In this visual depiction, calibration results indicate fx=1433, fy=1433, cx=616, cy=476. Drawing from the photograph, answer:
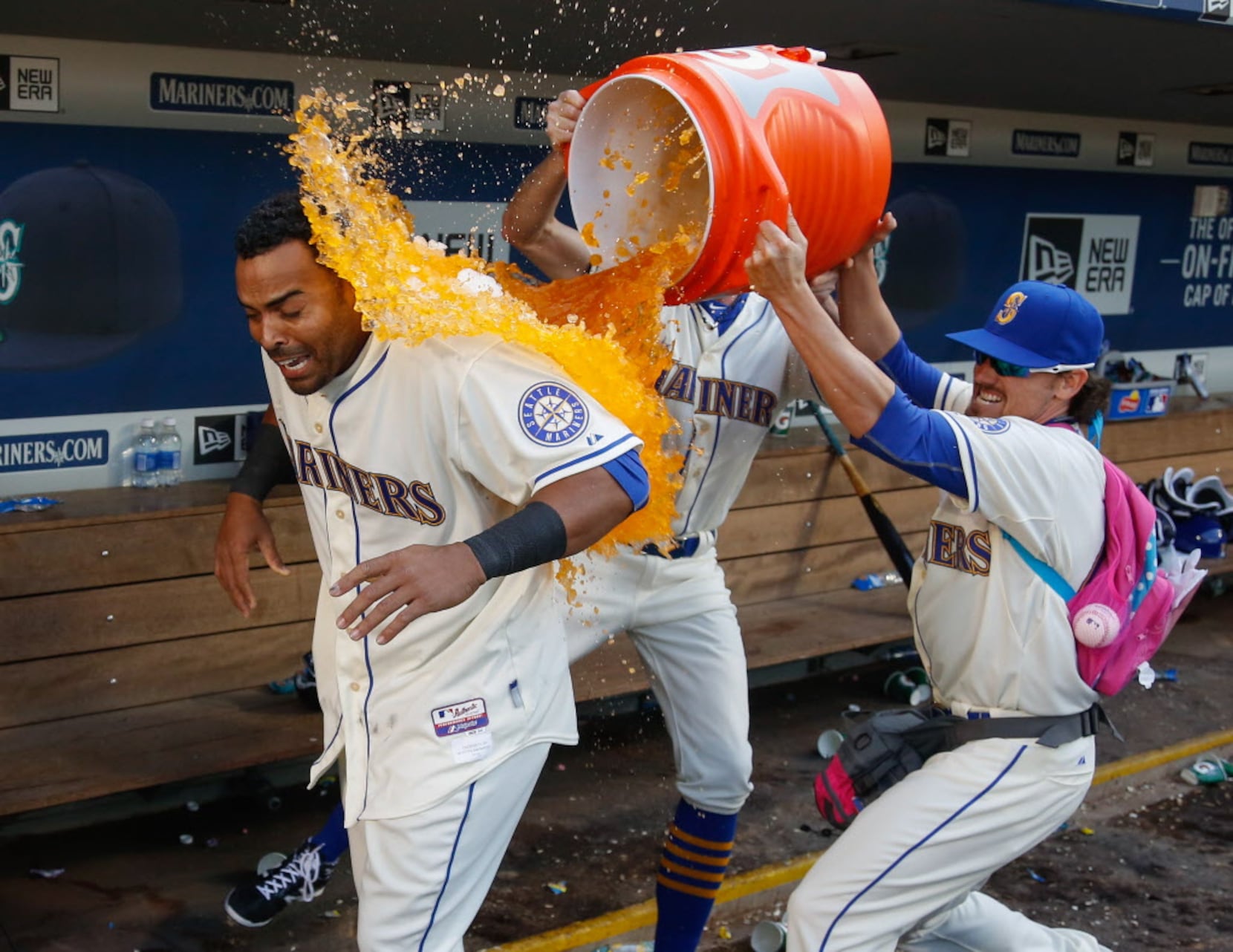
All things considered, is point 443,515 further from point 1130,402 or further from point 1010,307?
point 1130,402

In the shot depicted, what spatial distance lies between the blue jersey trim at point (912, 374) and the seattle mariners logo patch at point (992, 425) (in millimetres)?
501

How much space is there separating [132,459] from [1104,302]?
494cm

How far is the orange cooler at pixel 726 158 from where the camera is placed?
2.33 m

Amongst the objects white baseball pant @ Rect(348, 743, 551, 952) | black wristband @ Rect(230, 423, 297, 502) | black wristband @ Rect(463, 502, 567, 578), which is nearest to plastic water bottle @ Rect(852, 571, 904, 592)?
black wristband @ Rect(230, 423, 297, 502)

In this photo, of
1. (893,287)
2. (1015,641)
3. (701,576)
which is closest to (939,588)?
(1015,641)

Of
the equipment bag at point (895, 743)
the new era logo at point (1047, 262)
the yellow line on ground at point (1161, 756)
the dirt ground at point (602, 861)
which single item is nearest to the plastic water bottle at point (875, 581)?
the dirt ground at point (602, 861)

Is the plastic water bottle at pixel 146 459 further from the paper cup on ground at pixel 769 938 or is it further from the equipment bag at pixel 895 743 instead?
the equipment bag at pixel 895 743

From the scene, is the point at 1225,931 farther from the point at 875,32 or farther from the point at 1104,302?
the point at 1104,302


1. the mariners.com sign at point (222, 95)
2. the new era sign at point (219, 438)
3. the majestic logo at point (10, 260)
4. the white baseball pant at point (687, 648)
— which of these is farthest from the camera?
the new era sign at point (219, 438)

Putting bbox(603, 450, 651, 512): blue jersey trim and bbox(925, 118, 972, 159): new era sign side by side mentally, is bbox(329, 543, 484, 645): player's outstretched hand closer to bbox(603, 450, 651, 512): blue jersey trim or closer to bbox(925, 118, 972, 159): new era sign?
bbox(603, 450, 651, 512): blue jersey trim

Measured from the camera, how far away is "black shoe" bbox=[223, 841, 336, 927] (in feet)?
11.9

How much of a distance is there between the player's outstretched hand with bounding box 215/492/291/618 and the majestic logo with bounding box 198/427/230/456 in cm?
172

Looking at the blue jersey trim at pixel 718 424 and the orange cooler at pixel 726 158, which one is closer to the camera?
the orange cooler at pixel 726 158

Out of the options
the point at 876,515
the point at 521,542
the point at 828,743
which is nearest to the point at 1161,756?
the point at 828,743
